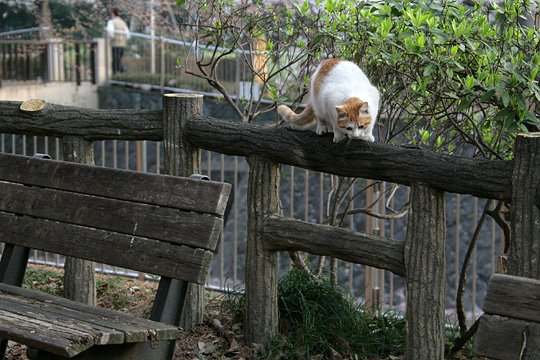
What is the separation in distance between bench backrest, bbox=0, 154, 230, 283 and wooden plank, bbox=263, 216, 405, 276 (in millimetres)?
718

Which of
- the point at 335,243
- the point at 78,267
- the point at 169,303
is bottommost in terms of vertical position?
the point at 78,267

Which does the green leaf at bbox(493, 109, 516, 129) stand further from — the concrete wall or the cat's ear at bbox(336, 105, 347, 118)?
the concrete wall

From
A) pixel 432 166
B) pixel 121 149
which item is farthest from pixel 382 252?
pixel 121 149

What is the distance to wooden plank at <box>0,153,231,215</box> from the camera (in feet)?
12.4

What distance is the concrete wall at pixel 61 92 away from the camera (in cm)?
2008

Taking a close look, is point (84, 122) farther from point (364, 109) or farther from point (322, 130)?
point (364, 109)

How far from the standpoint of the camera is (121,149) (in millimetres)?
15781

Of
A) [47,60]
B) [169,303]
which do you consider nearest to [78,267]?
[169,303]

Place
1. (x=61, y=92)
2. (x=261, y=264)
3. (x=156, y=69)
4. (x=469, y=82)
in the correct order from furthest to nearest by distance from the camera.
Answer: (x=61, y=92)
(x=156, y=69)
(x=261, y=264)
(x=469, y=82)

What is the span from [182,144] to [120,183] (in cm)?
85

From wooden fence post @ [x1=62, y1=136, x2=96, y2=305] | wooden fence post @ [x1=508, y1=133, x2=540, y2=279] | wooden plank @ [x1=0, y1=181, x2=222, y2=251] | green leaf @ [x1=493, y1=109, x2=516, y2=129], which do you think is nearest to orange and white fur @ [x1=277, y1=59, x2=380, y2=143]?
green leaf @ [x1=493, y1=109, x2=516, y2=129]

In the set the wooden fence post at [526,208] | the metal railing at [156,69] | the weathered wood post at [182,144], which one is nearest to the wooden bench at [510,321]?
the wooden fence post at [526,208]

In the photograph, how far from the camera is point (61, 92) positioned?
20891 millimetres

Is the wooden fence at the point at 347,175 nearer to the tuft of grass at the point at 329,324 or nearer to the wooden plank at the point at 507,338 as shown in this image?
the tuft of grass at the point at 329,324
